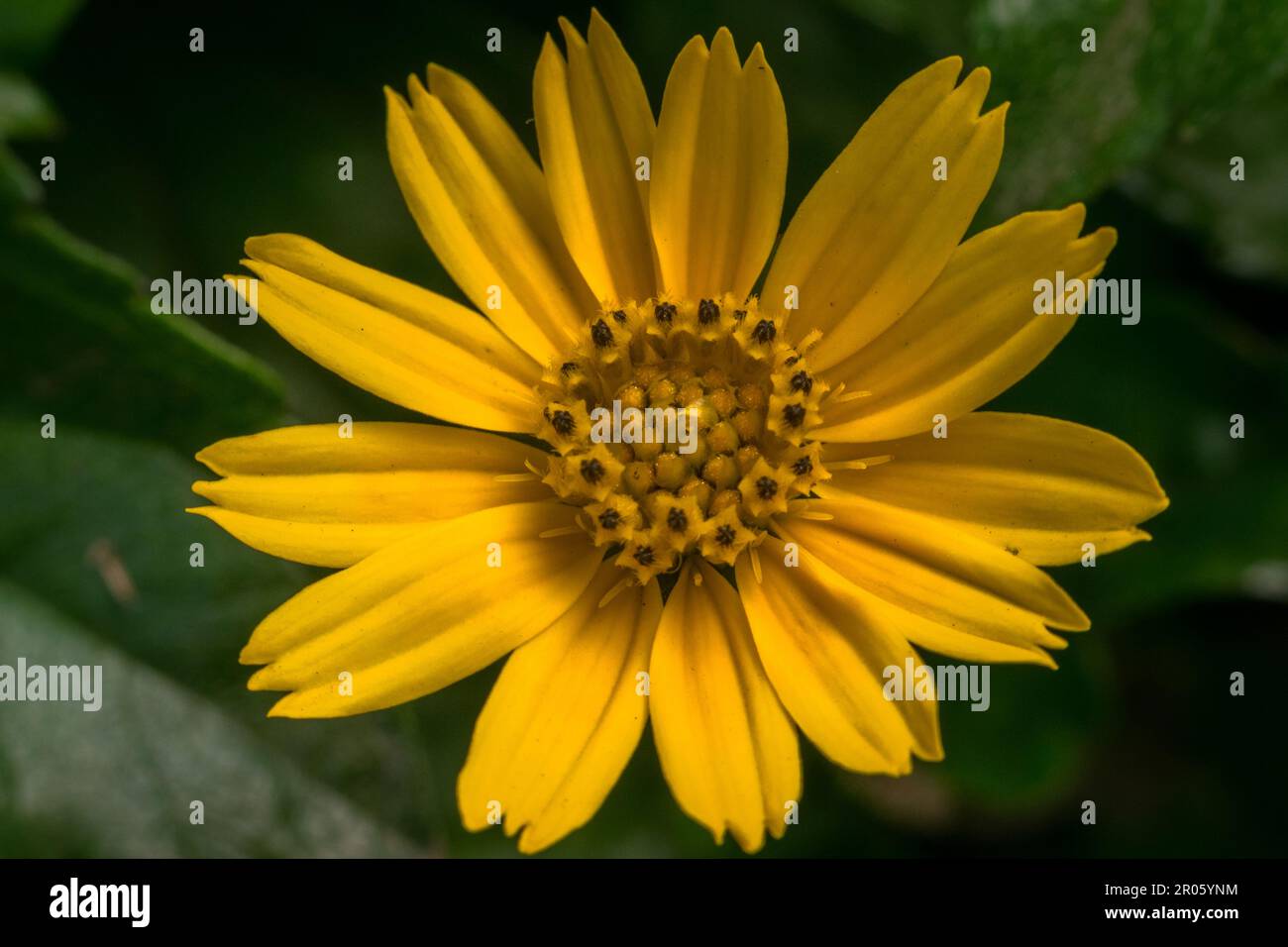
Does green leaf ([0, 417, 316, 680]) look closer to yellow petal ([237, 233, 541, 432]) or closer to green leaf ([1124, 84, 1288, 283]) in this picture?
yellow petal ([237, 233, 541, 432])

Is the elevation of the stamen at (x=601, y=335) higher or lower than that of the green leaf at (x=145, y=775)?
higher

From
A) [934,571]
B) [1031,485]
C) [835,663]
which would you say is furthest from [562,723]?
[1031,485]

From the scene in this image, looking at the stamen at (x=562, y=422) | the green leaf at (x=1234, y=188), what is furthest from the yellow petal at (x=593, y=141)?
the green leaf at (x=1234, y=188)

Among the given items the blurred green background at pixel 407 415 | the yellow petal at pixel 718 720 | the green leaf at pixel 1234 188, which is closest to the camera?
the yellow petal at pixel 718 720

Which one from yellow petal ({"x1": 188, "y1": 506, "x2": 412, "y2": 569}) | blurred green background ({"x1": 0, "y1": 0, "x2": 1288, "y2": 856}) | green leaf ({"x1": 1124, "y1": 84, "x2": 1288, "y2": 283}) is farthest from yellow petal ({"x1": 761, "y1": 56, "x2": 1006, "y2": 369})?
green leaf ({"x1": 1124, "y1": 84, "x2": 1288, "y2": 283})

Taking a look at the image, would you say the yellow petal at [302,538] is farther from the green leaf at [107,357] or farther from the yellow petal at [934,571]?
the yellow petal at [934,571]

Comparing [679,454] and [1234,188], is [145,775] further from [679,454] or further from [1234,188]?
[1234,188]
